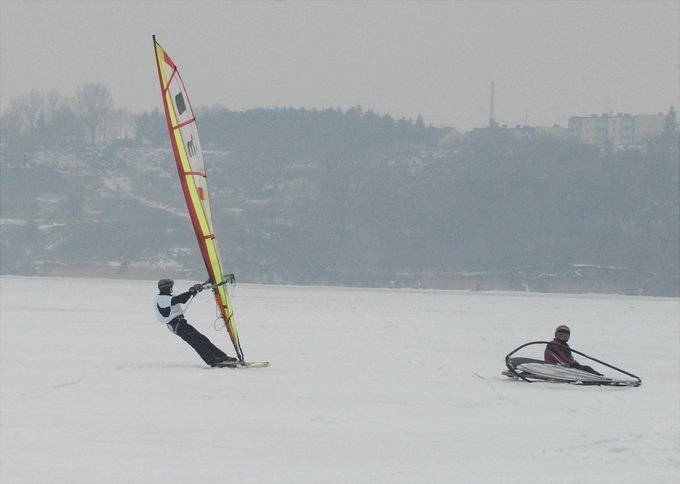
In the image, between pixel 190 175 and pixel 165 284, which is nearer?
pixel 165 284

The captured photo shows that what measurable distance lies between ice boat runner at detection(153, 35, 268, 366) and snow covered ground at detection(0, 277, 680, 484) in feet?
2.75

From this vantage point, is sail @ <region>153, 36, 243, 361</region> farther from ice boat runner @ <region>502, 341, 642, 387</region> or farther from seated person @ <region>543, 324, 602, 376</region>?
seated person @ <region>543, 324, 602, 376</region>

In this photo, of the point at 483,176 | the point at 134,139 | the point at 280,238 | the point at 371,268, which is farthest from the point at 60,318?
the point at 134,139

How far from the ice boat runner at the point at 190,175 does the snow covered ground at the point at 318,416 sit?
2.75 ft

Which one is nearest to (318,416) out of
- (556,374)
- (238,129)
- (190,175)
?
(556,374)

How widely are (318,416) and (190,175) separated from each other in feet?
15.9

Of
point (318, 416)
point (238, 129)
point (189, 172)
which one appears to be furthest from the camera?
point (238, 129)

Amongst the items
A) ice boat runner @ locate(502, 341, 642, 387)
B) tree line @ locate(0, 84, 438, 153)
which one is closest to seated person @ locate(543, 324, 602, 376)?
ice boat runner @ locate(502, 341, 642, 387)

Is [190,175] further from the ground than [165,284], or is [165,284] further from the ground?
[190,175]

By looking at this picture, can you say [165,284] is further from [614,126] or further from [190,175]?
[614,126]

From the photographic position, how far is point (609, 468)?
8.24 meters

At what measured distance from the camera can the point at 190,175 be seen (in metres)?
14.2

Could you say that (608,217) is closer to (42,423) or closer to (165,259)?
(165,259)

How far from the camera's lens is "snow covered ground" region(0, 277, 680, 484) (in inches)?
318
